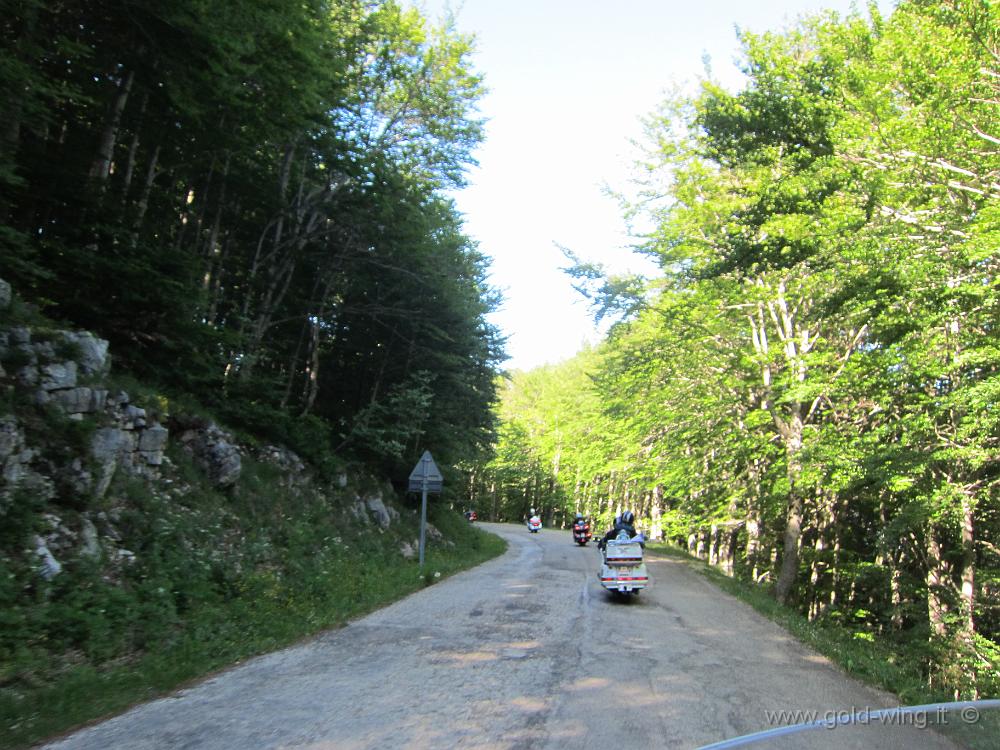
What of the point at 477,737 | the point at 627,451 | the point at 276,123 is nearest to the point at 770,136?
the point at 276,123

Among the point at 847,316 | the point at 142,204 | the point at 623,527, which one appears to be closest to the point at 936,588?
the point at 847,316

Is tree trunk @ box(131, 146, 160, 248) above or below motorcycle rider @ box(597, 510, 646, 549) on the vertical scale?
above

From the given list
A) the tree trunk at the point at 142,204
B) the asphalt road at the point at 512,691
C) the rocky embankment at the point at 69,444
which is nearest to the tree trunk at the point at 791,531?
the asphalt road at the point at 512,691

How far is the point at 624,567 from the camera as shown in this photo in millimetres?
11703

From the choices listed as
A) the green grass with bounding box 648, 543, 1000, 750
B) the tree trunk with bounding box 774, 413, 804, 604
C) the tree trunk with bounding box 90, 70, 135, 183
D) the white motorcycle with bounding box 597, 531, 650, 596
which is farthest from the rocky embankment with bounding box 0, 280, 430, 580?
the tree trunk with bounding box 774, 413, 804, 604

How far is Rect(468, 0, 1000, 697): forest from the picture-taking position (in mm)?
9211

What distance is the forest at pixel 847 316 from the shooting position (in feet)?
30.2

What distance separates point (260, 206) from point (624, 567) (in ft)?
41.1

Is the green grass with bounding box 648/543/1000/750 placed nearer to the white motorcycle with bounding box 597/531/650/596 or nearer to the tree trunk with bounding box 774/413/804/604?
the white motorcycle with bounding box 597/531/650/596

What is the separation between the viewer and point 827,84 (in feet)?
38.2

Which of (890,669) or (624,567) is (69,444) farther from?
(890,669)

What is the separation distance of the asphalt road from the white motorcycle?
1800 mm

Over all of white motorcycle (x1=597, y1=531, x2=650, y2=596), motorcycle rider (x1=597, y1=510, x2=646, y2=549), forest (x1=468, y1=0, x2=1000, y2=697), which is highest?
forest (x1=468, y1=0, x2=1000, y2=697)

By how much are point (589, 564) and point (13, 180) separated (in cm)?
1681
